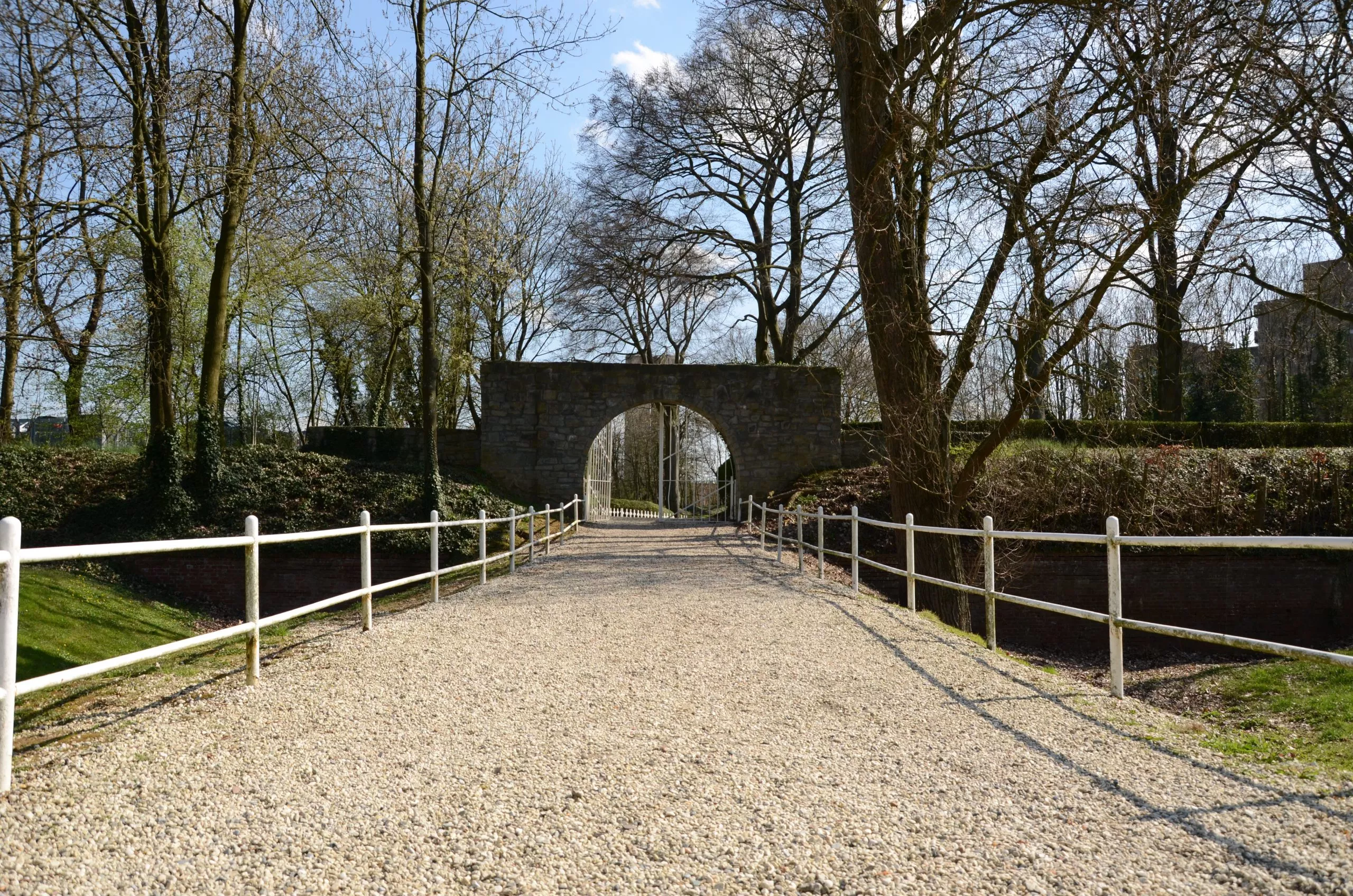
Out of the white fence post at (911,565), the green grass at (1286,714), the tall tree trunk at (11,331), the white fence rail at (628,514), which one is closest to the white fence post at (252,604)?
the green grass at (1286,714)

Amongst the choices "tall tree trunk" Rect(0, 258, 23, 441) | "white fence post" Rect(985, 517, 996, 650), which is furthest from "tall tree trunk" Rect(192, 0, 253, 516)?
"white fence post" Rect(985, 517, 996, 650)

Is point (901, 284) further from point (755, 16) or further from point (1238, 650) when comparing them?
point (1238, 650)

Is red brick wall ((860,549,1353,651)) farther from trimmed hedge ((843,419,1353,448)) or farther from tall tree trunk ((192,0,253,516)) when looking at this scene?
tall tree trunk ((192,0,253,516))

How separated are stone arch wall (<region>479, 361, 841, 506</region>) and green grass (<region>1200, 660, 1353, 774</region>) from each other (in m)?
13.6

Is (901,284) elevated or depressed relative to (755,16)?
depressed

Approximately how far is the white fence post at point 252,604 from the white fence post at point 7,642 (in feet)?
6.48

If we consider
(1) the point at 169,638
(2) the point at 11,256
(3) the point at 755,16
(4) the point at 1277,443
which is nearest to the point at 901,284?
(3) the point at 755,16

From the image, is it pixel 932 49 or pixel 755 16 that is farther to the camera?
pixel 755 16

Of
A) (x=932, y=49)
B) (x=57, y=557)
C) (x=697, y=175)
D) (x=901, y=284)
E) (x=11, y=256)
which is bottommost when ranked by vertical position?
(x=57, y=557)

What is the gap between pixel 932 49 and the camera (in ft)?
30.0

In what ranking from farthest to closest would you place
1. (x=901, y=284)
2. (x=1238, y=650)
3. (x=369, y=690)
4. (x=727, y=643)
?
(x=1238, y=650)
(x=901, y=284)
(x=727, y=643)
(x=369, y=690)

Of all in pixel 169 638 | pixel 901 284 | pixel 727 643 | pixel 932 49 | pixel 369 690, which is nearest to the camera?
pixel 369 690

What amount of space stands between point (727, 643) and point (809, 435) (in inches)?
648

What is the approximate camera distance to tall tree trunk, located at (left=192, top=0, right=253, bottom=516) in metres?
13.4
